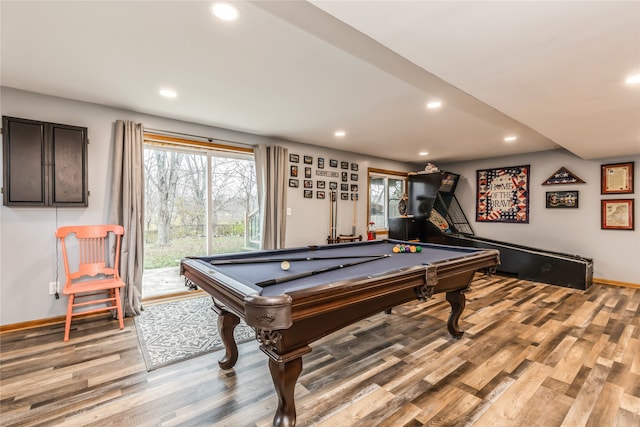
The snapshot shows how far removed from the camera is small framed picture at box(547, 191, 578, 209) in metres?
5.21

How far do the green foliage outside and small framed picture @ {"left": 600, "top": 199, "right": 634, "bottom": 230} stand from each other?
6282mm

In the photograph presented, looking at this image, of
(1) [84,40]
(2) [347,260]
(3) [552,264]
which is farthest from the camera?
(3) [552,264]

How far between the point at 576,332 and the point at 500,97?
99.2 inches

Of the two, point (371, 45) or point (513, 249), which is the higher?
point (371, 45)

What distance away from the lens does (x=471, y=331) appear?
2.93m

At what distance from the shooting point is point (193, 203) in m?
4.13

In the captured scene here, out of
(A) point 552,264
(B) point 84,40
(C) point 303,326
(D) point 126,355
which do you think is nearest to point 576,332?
(A) point 552,264

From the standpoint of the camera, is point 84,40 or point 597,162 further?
point 597,162

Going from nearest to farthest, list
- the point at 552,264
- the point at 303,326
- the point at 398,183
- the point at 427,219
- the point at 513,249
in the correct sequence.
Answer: the point at 303,326, the point at 552,264, the point at 513,249, the point at 427,219, the point at 398,183

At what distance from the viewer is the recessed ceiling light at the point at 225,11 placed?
1590mm

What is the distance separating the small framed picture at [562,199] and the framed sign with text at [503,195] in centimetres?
37

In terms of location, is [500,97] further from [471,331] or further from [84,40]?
[84,40]

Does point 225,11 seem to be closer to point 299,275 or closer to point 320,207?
point 299,275

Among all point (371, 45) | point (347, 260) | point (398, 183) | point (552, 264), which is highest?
point (371, 45)
